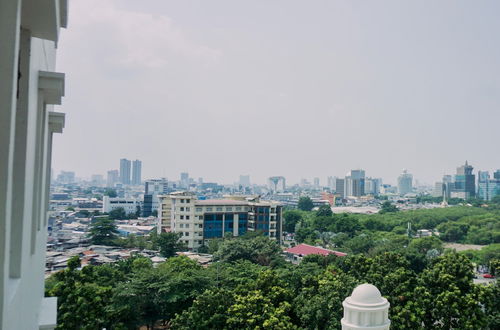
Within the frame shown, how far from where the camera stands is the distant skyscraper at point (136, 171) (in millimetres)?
165625

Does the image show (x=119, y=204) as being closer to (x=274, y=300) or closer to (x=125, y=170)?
(x=274, y=300)

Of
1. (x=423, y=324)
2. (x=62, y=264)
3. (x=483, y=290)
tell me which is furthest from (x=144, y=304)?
(x=62, y=264)

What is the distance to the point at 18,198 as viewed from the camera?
5.52 ft

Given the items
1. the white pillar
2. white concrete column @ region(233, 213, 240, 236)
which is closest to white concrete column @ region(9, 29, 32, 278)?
the white pillar

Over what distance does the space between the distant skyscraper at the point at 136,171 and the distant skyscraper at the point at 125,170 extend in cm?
199

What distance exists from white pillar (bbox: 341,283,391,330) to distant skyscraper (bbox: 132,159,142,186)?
16634cm

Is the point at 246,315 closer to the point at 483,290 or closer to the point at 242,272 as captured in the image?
the point at 242,272

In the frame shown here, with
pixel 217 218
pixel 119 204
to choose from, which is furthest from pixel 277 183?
pixel 217 218

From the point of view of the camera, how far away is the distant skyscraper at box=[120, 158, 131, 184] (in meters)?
164

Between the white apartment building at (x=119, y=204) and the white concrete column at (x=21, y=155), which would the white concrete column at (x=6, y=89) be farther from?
the white apartment building at (x=119, y=204)

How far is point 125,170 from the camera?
16625 cm

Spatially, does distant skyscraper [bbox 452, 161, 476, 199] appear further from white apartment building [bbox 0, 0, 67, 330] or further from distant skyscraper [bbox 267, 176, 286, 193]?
white apartment building [bbox 0, 0, 67, 330]

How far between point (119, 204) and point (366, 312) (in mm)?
73081

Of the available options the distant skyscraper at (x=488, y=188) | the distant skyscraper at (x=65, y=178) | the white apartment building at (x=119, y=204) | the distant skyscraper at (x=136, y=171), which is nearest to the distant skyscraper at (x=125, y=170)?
the distant skyscraper at (x=136, y=171)
